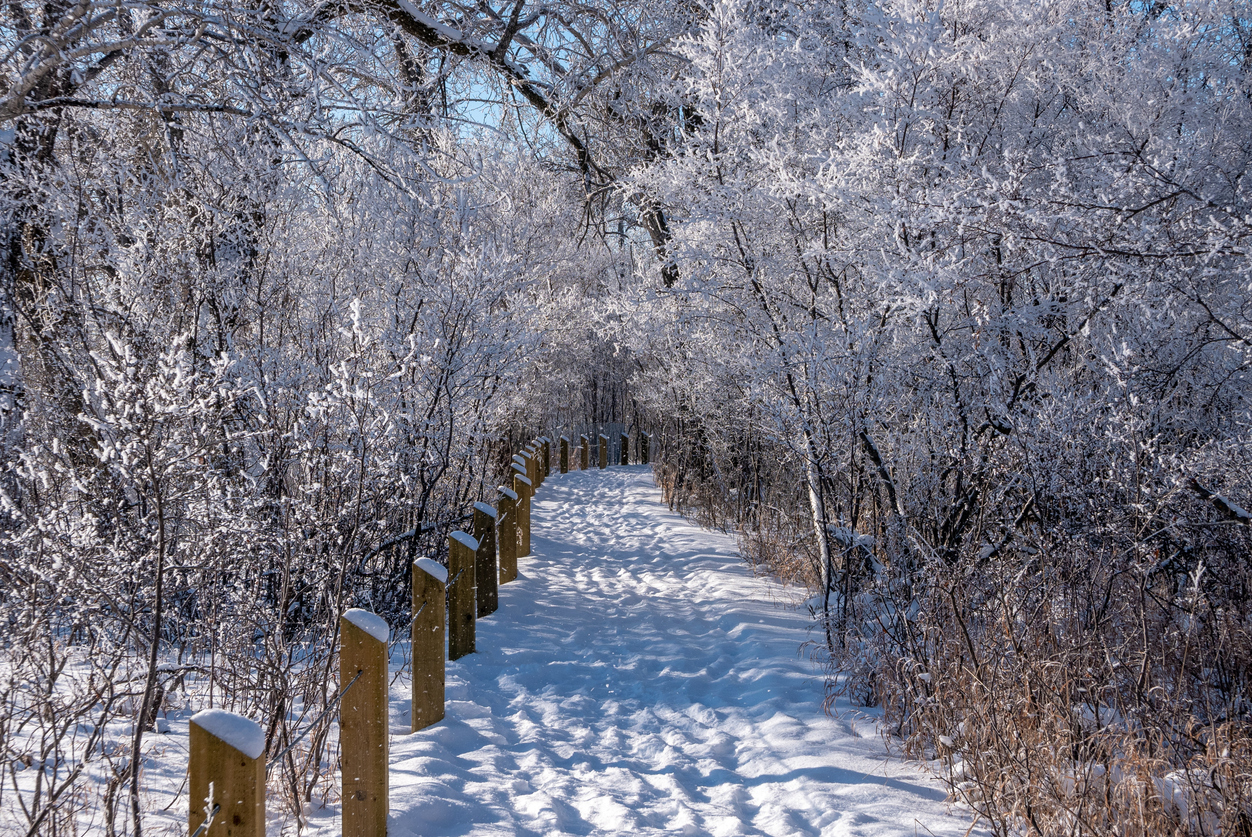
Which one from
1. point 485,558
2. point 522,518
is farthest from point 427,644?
point 522,518

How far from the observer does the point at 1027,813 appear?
7.63 feet

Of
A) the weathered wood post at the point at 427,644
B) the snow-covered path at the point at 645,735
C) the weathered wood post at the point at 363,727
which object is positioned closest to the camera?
the weathered wood post at the point at 363,727

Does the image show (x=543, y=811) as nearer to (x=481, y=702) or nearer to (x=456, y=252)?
(x=481, y=702)

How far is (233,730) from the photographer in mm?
1805

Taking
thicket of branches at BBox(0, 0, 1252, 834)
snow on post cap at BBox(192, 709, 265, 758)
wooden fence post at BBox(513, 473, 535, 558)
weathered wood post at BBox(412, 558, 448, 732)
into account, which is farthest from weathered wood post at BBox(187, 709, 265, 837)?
wooden fence post at BBox(513, 473, 535, 558)

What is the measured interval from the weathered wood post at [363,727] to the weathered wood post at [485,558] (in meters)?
2.61

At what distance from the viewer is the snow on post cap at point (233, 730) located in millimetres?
1776

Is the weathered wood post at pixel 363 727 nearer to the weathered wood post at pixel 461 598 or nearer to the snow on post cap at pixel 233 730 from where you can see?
the snow on post cap at pixel 233 730

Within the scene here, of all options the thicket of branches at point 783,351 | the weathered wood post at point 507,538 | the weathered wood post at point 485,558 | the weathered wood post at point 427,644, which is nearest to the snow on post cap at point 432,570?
the weathered wood post at point 427,644

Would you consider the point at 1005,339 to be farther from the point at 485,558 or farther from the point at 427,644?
the point at 427,644

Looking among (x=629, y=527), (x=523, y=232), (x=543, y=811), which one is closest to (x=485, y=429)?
(x=629, y=527)

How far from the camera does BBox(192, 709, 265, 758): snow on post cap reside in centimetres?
178

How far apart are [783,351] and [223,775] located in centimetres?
392

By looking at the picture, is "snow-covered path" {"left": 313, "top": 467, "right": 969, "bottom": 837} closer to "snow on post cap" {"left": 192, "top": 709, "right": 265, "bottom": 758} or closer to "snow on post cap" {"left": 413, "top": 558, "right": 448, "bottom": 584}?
"snow on post cap" {"left": 413, "top": 558, "right": 448, "bottom": 584}
